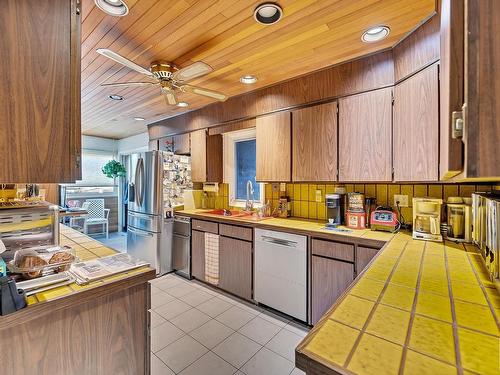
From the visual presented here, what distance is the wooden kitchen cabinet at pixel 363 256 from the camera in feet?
6.10

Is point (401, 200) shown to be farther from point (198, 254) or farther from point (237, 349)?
point (198, 254)

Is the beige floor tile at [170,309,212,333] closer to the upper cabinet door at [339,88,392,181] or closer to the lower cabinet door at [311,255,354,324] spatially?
the lower cabinet door at [311,255,354,324]

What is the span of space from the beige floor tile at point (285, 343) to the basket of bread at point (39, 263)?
1637mm

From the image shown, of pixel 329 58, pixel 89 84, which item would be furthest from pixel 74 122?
pixel 89 84

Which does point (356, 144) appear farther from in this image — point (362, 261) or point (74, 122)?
point (74, 122)

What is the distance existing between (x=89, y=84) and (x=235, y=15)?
2.15 meters

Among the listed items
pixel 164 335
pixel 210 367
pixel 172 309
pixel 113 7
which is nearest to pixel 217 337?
pixel 210 367

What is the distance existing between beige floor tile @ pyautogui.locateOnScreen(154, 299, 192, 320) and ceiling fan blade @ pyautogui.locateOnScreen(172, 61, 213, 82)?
227 cm

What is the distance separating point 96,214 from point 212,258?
14.0 feet

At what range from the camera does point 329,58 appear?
6.97 ft

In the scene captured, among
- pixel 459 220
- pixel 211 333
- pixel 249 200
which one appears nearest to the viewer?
pixel 459 220

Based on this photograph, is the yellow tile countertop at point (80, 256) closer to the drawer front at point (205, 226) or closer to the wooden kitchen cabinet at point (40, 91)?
the wooden kitchen cabinet at point (40, 91)

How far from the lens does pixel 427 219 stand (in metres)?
1.79

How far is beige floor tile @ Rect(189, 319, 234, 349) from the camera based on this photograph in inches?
80.0
